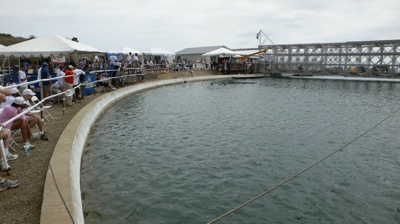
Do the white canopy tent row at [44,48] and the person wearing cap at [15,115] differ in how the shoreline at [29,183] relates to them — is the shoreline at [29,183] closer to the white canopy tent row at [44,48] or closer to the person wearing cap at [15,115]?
the person wearing cap at [15,115]

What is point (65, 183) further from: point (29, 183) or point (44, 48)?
point (44, 48)

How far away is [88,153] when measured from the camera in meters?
9.79

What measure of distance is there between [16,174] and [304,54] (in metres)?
50.7

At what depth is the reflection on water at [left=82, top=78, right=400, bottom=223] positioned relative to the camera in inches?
253

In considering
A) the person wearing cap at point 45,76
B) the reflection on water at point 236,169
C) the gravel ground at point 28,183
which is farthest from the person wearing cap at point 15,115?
the person wearing cap at point 45,76

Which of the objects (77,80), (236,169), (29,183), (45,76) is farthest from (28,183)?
(77,80)

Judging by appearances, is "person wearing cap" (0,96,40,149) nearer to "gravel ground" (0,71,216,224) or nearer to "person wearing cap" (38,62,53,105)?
"gravel ground" (0,71,216,224)

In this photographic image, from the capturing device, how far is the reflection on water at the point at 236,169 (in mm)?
6430

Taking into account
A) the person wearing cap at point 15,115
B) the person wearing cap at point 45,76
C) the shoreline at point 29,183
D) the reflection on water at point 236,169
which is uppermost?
the person wearing cap at point 45,76

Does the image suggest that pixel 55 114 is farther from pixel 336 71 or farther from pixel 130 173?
pixel 336 71

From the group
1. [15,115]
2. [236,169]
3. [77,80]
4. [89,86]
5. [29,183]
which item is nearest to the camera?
[29,183]

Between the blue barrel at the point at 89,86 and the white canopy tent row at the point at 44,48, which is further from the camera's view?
the blue barrel at the point at 89,86

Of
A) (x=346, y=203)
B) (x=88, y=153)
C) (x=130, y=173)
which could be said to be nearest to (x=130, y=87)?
(x=88, y=153)

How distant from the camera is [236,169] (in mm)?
8758
